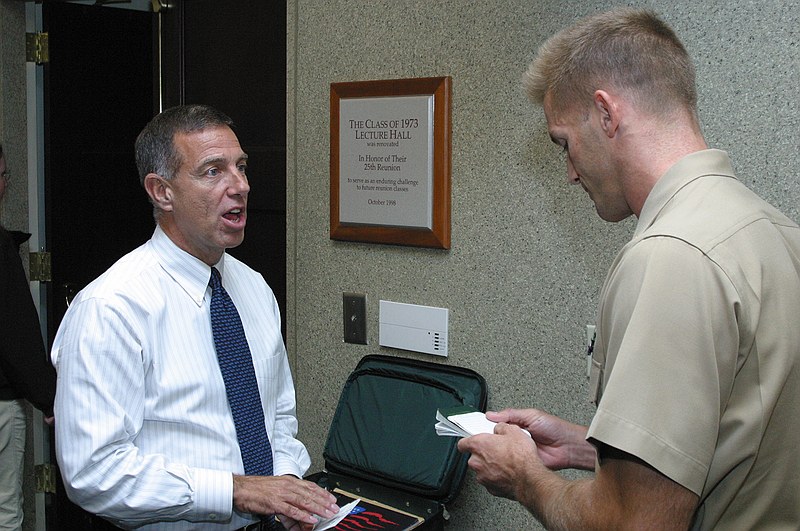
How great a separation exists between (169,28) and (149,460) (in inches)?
83.2

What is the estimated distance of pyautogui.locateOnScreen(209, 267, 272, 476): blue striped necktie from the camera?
6.68 feet

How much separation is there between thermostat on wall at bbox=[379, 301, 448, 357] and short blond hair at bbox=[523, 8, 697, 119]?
1247 mm

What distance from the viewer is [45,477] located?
12.5 ft

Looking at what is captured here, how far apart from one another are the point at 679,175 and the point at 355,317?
1.64 metres

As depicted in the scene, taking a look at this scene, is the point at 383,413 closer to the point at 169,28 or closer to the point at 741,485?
the point at 741,485

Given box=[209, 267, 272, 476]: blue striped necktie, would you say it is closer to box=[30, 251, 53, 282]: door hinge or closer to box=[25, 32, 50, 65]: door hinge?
box=[30, 251, 53, 282]: door hinge

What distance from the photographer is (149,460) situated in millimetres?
1850

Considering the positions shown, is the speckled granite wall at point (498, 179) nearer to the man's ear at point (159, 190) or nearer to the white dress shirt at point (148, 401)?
the white dress shirt at point (148, 401)

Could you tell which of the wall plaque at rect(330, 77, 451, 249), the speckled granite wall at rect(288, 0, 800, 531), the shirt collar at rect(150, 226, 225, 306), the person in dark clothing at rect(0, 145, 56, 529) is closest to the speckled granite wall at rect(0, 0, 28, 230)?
the person in dark clothing at rect(0, 145, 56, 529)

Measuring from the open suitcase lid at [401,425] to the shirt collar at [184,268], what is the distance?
750 mm

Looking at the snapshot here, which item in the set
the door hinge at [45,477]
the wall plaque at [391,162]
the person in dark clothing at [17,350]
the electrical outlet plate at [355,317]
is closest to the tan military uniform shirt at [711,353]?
the wall plaque at [391,162]

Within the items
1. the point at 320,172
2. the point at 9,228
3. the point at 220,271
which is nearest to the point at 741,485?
the point at 220,271

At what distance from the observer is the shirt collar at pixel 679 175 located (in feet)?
4.33

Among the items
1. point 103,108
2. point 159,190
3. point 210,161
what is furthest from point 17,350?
point 210,161
